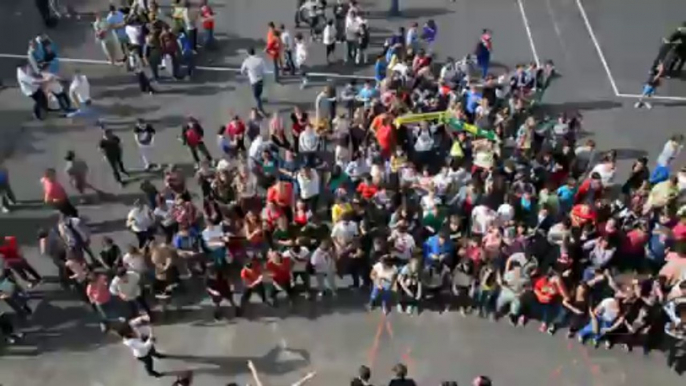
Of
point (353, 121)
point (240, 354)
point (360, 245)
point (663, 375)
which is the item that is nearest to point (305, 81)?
point (353, 121)

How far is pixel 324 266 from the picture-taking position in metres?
13.0

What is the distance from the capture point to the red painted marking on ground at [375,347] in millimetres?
12805

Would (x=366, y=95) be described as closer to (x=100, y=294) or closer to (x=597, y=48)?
(x=100, y=294)

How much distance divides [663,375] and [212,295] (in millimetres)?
7273

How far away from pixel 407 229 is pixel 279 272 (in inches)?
89.0

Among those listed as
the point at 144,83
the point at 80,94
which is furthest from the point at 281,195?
the point at 144,83

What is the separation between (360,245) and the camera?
1312cm

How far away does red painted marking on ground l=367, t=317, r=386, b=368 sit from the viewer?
1280cm

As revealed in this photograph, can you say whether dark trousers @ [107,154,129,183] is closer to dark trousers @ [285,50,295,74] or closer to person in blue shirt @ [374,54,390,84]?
dark trousers @ [285,50,295,74]

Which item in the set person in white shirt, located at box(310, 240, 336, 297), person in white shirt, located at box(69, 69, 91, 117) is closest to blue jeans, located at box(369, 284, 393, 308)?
person in white shirt, located at box(310, 240, 336, 297)

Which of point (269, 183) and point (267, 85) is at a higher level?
point (267, 85)

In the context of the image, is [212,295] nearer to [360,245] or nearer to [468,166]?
[360,245]

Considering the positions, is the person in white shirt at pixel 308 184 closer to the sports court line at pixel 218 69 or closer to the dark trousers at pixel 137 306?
the dark trousers at pixel 137 306

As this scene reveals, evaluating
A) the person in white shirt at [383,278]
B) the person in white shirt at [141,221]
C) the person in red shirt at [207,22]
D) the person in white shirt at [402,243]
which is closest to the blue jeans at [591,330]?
the person in white shirt at [402,243]
